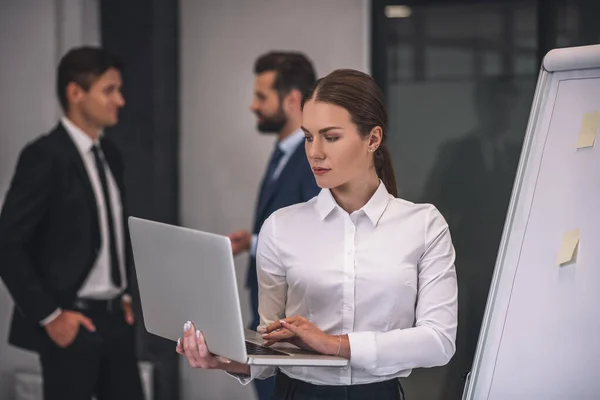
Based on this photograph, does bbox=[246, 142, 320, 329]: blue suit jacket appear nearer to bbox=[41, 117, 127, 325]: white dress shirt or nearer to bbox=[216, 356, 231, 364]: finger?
bbox=[41, 117, 127, 325]: white dress shirt

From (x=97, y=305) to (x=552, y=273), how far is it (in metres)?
1.87

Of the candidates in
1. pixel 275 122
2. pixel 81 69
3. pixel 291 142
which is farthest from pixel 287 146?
pixel 81 69

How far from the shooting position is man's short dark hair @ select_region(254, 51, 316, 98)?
3.56 m

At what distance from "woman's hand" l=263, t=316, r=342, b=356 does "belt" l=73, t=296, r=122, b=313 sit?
5.66 ft

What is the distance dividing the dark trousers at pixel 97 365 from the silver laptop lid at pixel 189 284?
1.45 meters

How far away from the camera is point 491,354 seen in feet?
6.61

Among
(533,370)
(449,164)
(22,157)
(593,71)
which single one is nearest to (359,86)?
(593,71)

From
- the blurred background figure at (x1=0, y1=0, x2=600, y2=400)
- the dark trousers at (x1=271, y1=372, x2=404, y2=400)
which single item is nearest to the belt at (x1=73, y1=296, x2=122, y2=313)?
the blurred background figure at (x1=0, y1=0, x2=600, y2=400)

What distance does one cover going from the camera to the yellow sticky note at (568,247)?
1.99 m

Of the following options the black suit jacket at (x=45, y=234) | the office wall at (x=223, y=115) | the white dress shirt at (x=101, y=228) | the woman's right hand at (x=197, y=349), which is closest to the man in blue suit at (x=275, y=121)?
the white dress shirt at (x=101, y=228)

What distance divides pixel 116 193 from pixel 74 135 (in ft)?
0.87

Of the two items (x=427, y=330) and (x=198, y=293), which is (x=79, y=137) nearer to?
(x=198, y=293)

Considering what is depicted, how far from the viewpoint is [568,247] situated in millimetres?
1995

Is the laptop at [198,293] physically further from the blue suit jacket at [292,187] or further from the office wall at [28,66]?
the office wall at [28,66]
